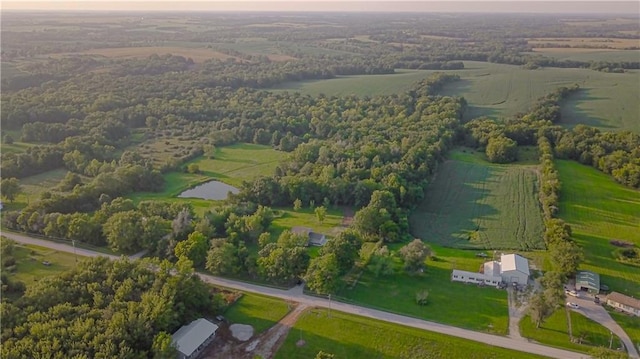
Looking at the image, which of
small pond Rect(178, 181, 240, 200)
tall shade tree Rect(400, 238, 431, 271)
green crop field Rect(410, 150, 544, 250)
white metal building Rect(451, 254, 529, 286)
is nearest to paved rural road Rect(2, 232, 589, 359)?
tall shade tree Rect(400, 238, 431, 271)

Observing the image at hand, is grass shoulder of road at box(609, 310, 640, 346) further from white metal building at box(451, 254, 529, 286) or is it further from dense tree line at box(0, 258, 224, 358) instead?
dense tree line at box(0, 258, 224, 358)

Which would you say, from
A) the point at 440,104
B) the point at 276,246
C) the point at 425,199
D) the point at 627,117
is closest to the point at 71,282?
the point at 276,246

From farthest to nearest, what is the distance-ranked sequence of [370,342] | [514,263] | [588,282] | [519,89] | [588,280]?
[519,89]
[514,263]
[588,280]
[588,282]
[370,342]

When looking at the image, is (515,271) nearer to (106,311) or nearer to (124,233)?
(106,311)

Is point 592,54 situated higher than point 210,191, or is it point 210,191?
point 592,54

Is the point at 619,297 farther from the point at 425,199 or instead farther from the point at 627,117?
the point at 627,117

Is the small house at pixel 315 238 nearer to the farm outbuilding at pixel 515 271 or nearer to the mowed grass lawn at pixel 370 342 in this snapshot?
the mowed grass lawn at pixel 370 342

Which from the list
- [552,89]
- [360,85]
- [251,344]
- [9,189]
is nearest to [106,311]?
[251,344]
